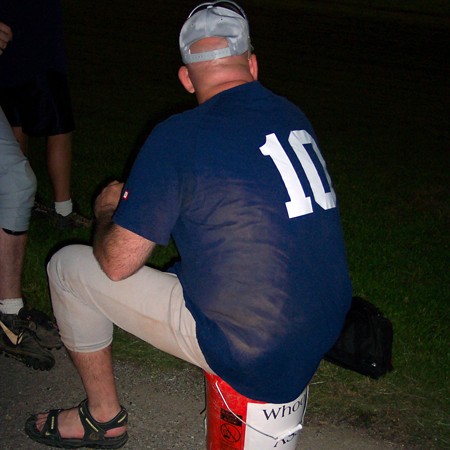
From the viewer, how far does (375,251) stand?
4.79 m

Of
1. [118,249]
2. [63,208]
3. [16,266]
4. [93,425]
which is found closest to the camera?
[118,249]

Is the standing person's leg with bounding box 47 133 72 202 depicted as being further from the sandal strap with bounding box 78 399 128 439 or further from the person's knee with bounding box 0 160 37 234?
the sandal strap with bounding box 78 399 128 439

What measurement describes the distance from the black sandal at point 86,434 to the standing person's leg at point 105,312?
10 centimetres

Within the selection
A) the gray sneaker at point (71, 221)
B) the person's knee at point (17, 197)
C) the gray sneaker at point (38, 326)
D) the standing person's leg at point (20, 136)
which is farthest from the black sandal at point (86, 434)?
the standing person's leg at point (20, 136)

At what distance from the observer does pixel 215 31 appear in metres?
2.20

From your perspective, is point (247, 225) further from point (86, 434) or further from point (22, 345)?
point (22, 345)

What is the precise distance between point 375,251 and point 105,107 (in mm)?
4851

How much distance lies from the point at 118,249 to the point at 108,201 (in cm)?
29

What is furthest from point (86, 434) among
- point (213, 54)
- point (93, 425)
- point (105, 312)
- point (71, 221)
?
point (71, 221)

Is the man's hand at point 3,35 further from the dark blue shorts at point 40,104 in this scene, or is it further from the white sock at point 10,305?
the white sock at point 10,305

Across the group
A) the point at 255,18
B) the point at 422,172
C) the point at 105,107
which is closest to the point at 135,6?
the point at 255,18

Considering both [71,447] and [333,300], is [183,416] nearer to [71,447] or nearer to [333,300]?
[71,447]

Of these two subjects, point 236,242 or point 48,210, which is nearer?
point 236,242

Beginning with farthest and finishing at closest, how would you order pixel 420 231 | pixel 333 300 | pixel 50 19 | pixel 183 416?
pixel 420 231, pixel 50 19, pixel 183 416, pixel 333 300
